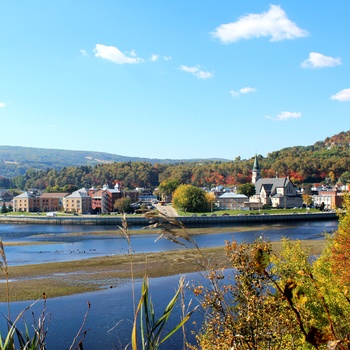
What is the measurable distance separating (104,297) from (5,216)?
2872 inches

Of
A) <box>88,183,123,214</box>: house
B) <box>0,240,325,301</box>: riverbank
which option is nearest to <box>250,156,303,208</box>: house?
<box>88,183,123,214</box>: house

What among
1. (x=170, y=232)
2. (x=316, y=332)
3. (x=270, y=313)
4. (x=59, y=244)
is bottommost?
(x=59, y=244)

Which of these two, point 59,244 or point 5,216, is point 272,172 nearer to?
point 5,216

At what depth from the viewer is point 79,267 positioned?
120 feet

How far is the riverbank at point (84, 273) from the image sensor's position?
1090 inches

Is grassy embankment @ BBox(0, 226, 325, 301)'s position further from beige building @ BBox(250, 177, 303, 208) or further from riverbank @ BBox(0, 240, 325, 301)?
beige building @ BBox(250, 177, 303, 208)

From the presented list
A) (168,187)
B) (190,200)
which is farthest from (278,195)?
(168,187)

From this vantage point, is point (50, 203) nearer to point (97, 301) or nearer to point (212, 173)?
point (212, 173)

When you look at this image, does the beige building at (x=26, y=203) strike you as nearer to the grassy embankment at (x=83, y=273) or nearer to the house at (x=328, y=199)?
the house at (x=328, y=199)

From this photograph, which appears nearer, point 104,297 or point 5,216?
point 104,297

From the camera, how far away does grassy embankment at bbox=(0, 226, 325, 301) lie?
2770 centimetres

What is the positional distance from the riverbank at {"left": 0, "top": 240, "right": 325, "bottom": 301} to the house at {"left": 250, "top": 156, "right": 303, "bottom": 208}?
2230 inches

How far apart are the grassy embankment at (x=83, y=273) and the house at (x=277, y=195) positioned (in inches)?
2230

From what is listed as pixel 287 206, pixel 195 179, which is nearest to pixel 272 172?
pixel 195 179
